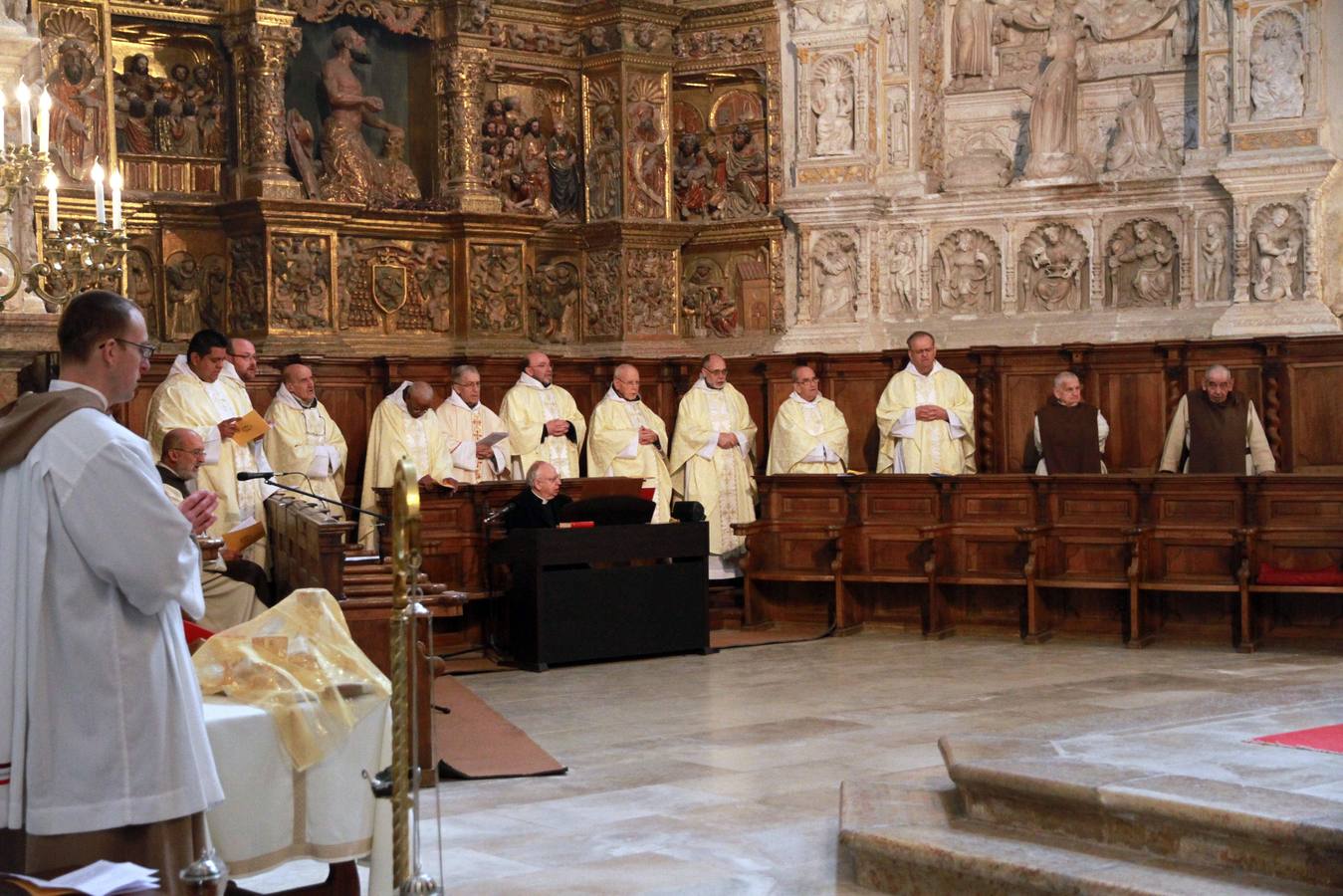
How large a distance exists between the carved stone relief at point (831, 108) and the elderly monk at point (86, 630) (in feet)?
35.4

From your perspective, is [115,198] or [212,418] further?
[212,418]

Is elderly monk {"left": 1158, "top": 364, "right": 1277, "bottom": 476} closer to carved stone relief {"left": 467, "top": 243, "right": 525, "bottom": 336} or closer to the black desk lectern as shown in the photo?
the black desk lectern

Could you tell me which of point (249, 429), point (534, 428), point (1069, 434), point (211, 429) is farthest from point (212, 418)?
point (1069, 434)

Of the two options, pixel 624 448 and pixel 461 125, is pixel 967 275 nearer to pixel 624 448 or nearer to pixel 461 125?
pixel 624 448

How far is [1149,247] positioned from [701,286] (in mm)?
3825

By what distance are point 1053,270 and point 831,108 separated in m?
2.30

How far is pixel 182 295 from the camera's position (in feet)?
41.5

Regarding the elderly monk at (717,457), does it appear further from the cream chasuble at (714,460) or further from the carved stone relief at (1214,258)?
the carved stone relief at (1214,258)

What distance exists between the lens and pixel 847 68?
13.8 metres

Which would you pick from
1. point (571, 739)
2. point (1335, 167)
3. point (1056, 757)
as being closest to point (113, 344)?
point (1056, 757)

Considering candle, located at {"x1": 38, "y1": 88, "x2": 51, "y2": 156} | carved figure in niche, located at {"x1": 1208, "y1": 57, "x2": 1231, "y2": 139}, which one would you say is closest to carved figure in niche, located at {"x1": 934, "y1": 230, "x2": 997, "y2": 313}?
carved figure in niche, located at {"x1": 1208, "y1": 57, "x2": 1231, "y2": 139}

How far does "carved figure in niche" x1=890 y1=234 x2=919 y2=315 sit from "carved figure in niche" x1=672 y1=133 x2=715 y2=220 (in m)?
1.78

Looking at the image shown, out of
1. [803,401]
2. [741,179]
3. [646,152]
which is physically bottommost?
[803,401]

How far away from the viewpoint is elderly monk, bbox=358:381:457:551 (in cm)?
1145
